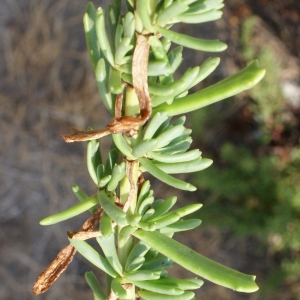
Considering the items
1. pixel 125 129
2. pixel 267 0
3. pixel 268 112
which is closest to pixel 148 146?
pixel 125 129

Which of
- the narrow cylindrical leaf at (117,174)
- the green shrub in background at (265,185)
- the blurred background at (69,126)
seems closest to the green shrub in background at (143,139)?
the narrow cylindrical leaf at (117,174)

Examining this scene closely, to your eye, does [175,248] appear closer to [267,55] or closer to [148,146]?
[148,146]

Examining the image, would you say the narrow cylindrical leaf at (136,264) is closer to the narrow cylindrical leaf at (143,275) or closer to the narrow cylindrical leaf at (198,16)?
the narrow cylindrical leaf at (143,275)

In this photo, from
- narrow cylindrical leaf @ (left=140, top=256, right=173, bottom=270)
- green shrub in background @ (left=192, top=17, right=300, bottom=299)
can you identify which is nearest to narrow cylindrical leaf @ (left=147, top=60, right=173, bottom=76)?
narrow cylindrical leaf @ (left=140, top=256, right=173, bottom=270)

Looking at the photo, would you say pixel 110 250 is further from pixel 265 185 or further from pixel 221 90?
pixel 265 185

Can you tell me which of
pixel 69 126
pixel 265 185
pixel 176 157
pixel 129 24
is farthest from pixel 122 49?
pixel 69 126

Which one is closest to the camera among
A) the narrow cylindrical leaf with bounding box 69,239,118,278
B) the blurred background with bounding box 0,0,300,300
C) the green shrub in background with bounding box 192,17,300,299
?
the narrow cylindrical leaf with bounding box 69,239,118,278

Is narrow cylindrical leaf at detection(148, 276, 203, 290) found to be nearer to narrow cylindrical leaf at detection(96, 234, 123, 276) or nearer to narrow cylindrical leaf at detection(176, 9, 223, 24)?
narrow cylindrical leaf at detection(96, 234, 123, 276)
